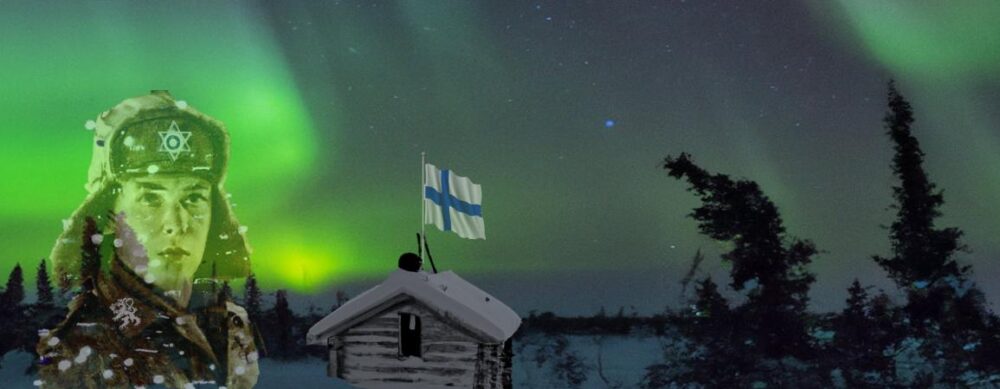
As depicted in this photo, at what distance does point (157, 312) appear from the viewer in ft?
82.4

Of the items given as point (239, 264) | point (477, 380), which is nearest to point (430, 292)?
point (477, 380)

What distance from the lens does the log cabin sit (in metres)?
10.3

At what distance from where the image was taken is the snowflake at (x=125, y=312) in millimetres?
24859

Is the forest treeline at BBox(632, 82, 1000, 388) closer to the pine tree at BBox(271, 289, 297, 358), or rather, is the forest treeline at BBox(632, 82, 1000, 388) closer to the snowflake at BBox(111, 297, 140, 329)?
the pine tree at BBox(271, 289, 297, 358)

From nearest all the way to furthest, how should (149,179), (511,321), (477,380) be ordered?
(477,380)
(511,321)
(149,179)

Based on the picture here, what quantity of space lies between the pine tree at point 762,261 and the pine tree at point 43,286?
16815mm

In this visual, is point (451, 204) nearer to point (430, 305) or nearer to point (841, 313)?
point (430, 305)

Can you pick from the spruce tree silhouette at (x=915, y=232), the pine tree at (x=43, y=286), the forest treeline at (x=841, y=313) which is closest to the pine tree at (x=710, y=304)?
the forest treeline at (x=841, y=313)

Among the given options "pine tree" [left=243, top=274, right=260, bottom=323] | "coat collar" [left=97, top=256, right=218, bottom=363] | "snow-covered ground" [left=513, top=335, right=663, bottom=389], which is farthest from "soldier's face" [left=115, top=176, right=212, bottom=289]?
Result: "snow-covered ground" [left=513, top=335, right=663, bottom=389]

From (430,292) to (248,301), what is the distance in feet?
56.2

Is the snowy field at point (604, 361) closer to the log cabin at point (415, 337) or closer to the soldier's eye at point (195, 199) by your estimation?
the soldier's eye at point (195, 199)

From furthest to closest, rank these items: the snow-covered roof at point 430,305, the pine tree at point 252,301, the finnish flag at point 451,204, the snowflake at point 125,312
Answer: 1. the pine tree at point 252,301
2. the snowflake at point 125,312
3. the finnish flag at point 451,204
4. the snow-covered roof at point 430,305

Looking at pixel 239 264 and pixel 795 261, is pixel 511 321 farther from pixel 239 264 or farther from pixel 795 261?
pixel 239 264

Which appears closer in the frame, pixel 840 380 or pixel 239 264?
pixel 840 380
